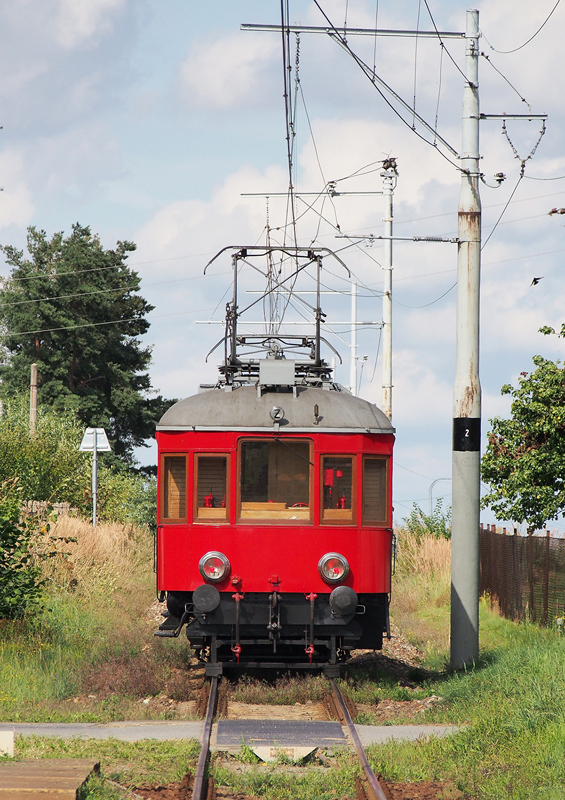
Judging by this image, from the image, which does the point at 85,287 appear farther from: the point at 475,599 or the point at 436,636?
the point at 475,599

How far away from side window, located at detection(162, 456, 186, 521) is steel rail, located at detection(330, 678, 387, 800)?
2378mm

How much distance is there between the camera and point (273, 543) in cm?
1094

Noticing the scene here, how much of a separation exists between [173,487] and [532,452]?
7.65 meters

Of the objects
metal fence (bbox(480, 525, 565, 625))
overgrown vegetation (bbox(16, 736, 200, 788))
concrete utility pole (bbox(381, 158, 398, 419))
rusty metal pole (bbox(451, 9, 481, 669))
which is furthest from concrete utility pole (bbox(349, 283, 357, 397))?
overgrown vegetation (bbox(16, 736, 200, 788))

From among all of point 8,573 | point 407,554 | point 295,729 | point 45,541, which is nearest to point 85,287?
point 407,554

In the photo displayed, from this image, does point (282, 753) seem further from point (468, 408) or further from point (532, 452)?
point (532, 452)

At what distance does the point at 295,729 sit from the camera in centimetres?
902

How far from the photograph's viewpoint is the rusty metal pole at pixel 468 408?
1232cm

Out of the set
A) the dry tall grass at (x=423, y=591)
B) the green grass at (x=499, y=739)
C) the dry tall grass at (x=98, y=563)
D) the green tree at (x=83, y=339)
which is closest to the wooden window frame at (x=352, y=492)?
the green grass at (x=499, y=739)

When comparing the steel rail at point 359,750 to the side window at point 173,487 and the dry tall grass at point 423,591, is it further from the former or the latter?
the dry tall grass at point 423,591

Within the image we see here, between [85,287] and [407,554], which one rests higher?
[85,287]

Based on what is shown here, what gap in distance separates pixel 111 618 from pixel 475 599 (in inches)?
217

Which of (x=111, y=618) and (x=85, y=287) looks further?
(x=85, y=287)

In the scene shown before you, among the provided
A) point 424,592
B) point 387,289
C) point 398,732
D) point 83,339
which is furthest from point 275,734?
point 83,339
